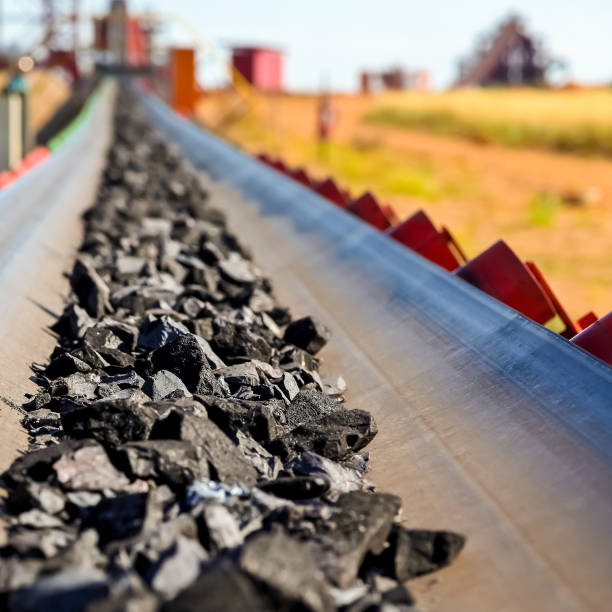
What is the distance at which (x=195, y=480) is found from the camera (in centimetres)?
280

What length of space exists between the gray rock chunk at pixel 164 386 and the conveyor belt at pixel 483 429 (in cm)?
65

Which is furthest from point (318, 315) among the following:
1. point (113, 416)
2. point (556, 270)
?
point (556, 270)

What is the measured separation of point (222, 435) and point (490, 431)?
0.77 metres

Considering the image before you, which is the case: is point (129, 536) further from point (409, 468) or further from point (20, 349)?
point (20, 349)

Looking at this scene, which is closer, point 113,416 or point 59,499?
point 59,499

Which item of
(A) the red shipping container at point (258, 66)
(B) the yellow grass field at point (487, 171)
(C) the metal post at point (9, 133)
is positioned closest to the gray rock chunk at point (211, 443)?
(B) the yellow grass field at point (487, 171)

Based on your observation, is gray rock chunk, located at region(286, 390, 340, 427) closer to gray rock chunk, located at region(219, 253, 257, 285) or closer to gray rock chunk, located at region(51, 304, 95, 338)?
gray rock chunk, located at region(51, 304, 95, 338)

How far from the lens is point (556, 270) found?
1221 centimetres

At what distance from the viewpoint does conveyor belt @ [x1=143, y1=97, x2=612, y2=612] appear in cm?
244

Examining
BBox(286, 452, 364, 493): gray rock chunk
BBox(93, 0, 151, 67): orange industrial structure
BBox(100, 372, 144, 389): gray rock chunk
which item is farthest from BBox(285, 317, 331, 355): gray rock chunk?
BBox(93, 0, 151, 67): orange industrial structure

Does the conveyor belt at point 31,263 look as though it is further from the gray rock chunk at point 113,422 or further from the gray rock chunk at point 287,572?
the gray rock chunk at point 287,572

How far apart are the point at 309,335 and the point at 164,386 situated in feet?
3.59

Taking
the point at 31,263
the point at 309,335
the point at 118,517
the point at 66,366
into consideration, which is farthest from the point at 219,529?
the point at 31,263

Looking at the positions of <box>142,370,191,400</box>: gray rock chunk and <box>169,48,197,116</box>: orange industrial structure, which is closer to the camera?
<box>142,370,191,400</box>: gray rock chunk
